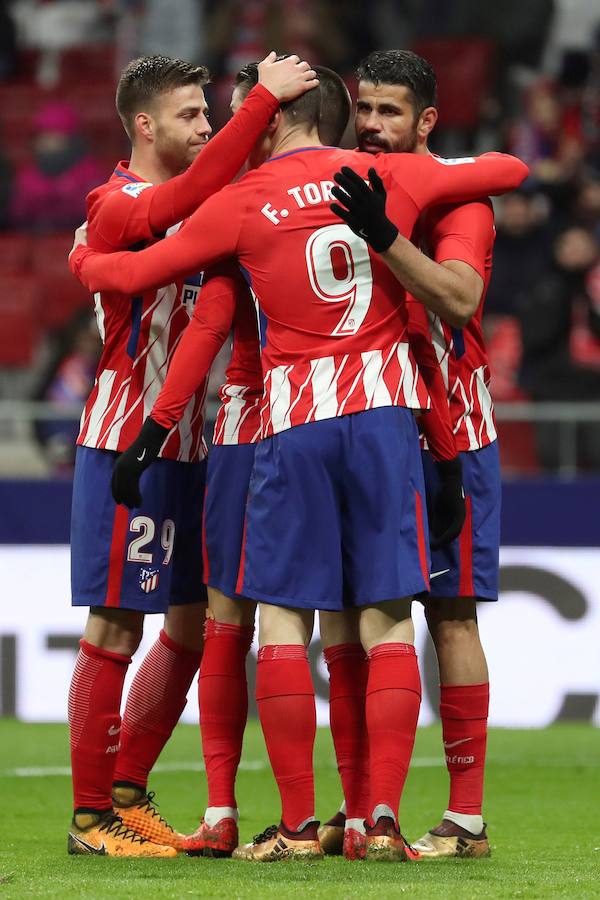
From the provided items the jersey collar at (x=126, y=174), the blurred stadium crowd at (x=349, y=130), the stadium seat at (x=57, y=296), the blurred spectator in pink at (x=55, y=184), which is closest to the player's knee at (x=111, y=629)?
the jersey collar at (x=126, y=174)

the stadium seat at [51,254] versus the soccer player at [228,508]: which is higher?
the stadium seat at [51,254]

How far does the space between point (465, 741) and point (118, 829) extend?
40.7 inches

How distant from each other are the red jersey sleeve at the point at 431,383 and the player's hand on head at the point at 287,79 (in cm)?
65

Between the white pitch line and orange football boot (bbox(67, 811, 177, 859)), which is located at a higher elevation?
orange football boot (bbox(67, 811, 177, 859))

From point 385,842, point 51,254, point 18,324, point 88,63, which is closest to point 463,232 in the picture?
point 385,842

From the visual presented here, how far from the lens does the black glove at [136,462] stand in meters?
4.50

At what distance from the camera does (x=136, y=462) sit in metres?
4.50

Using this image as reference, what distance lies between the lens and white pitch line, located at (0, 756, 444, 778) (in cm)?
701

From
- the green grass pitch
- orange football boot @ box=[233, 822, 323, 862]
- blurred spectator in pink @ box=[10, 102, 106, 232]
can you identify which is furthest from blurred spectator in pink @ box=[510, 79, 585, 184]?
orange football boot @ box=[233, 822, 323, 862]

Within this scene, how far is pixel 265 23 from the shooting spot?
46.9ft

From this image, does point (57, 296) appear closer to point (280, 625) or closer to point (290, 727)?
point (280, 625)

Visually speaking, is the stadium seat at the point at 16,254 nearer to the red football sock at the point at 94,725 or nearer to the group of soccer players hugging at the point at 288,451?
the group of soccer players hugging at the point at 288,451

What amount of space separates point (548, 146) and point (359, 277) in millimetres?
9490

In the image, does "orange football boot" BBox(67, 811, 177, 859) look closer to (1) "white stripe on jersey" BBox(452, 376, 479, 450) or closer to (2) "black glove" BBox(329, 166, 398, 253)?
(1) "white stripe on jersey" BBox(452, 376, 479, 450)
